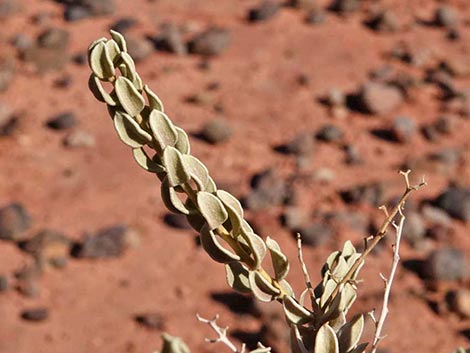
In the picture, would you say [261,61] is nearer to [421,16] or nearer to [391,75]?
[391,75]

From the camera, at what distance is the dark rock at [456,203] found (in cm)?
661

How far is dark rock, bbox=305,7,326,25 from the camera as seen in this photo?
29.8 feet

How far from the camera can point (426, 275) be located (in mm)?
6070

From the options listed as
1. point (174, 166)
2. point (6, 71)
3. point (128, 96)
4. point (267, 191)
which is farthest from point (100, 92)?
point (6, 71)

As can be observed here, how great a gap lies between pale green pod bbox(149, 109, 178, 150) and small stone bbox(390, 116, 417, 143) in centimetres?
620

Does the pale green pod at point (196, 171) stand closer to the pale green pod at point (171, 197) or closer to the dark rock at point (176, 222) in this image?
the pale green pod at point (171, 197)

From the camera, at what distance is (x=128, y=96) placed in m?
1.36

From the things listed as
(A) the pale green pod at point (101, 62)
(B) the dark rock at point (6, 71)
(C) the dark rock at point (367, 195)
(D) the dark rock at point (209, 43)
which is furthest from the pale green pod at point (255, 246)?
(D) the dark rock at point (209, 43)

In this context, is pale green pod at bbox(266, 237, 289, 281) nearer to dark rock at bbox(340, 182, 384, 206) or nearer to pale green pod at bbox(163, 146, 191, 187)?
pale green pod at bbox(163, 146, 191, 187)

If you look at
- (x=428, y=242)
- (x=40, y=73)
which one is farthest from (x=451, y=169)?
(x=40, y=73)

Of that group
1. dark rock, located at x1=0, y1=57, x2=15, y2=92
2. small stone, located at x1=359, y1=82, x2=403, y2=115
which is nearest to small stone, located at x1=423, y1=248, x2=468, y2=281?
small stone, located at x1=359, y1=82, x2=403, y2=115

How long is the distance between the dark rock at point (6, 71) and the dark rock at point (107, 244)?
93.2 inches

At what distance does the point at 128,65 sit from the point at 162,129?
111 millimetres

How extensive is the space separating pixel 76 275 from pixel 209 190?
4.96 meters
